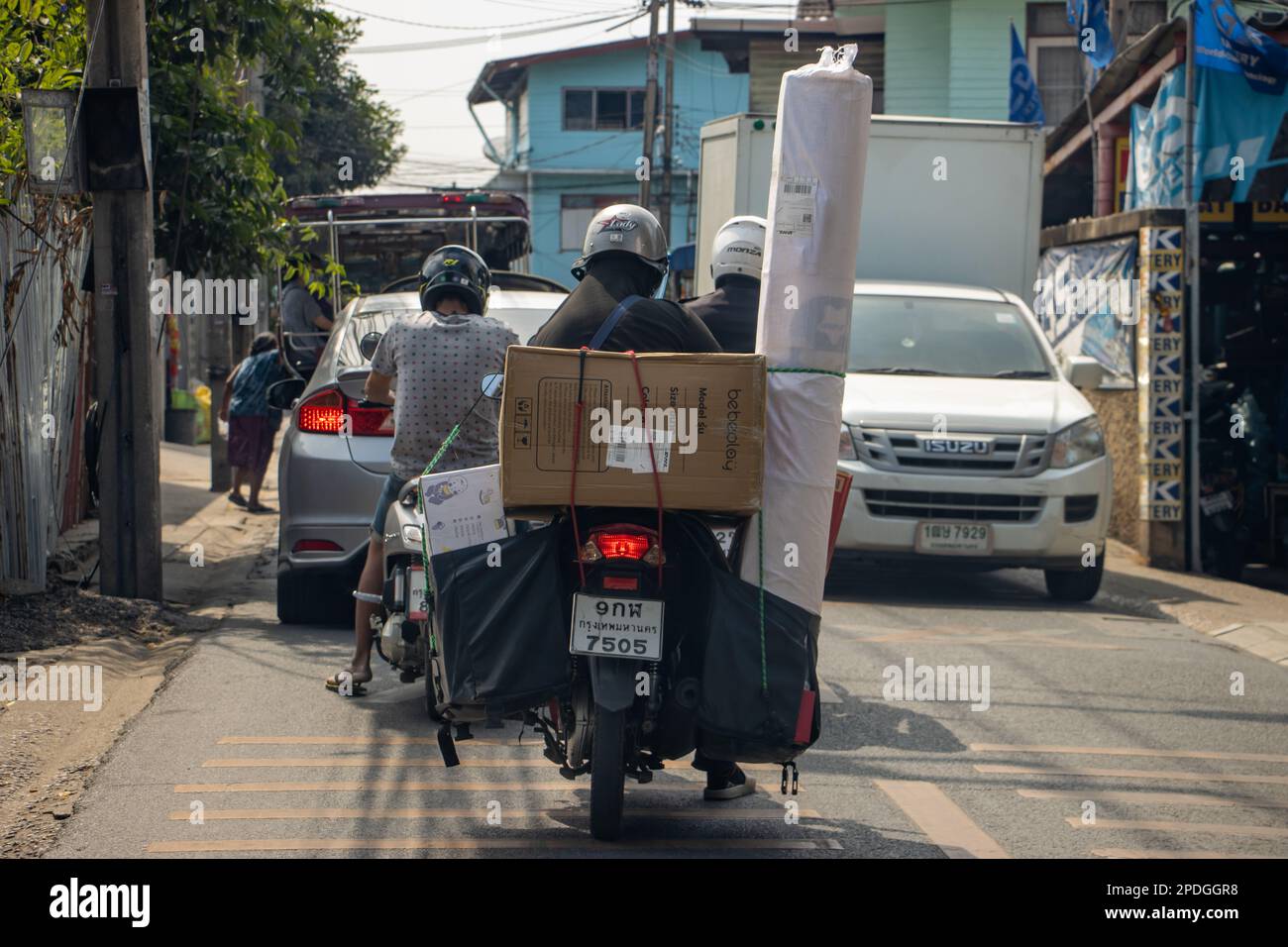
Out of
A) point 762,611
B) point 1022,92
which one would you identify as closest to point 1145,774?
point 762,611

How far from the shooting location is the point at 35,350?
364 inches

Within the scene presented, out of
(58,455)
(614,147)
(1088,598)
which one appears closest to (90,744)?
(58,455)

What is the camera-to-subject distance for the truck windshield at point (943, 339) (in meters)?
11.2

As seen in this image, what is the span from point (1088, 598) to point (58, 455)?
6721mm

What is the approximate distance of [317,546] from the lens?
325 inches

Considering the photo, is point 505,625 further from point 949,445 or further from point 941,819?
point 949,445

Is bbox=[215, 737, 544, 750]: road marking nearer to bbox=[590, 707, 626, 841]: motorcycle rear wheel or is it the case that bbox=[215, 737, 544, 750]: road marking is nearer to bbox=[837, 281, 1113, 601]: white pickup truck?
bbox=[590, 707, 626, 841]: motorcycle rear wheel

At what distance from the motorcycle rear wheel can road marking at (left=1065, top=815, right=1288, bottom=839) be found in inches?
62.2

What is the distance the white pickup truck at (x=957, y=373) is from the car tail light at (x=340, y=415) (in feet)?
9.93

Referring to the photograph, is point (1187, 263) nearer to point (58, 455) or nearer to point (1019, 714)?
point (1019, 714)

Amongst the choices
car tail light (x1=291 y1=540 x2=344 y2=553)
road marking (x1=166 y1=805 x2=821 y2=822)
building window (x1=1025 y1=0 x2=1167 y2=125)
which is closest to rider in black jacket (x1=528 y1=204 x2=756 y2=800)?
road marking (x1=166 y1=805 x2=821 y2=822)

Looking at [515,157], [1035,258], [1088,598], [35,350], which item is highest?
[515,157]

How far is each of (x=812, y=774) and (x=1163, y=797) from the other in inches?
49.1

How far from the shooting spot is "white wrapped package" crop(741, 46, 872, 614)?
15.8 feet
